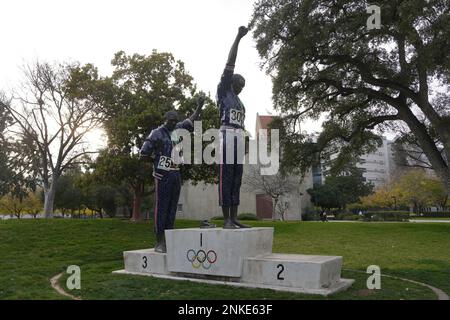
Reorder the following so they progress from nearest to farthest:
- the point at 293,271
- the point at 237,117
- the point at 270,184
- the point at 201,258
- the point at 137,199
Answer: the point at 293,271
the point at 201,258
the point at 237,117
the point at 137,199
the point at 270,184

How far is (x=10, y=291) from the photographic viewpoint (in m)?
6.94

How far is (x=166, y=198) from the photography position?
883 centimetres

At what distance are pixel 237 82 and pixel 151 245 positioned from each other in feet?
26.3

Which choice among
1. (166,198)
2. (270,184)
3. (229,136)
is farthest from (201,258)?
(270,184)

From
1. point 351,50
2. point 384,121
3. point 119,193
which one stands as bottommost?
point 119,193

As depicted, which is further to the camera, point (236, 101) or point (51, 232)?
point (51, 232)

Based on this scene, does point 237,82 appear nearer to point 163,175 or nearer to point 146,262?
point 163,175

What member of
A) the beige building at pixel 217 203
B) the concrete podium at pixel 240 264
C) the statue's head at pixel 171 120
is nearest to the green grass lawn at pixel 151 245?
the concrete podium at pixel 240 264

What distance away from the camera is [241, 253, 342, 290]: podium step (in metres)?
6.63

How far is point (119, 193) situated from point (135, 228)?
21953mm

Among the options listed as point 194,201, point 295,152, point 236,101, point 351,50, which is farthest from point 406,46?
point 194,201

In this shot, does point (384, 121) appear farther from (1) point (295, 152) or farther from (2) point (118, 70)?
(2) point (118, 70)

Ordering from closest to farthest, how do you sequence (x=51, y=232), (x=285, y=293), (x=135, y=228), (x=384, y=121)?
(x=285, y=293), (x=51, y=232), (x=135, y=228), (x=384, y=121)

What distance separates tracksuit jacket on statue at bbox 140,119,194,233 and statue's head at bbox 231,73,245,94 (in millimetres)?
1787
